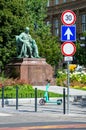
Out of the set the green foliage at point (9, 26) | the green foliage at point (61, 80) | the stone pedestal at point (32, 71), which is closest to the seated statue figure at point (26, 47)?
the stone pedestal at point (32, 71)

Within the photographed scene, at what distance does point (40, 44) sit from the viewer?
59281mm

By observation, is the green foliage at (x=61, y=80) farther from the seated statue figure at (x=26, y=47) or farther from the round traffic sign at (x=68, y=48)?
the round traffic sign at (x=68, y=48)

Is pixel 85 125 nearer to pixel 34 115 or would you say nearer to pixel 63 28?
pixel 34 115

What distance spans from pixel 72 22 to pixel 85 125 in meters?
5.89

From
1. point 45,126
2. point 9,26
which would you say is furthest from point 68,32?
point 9,26

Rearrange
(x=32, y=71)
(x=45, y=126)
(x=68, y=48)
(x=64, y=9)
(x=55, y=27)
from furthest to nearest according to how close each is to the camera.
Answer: (x=55, y=27)
(x=64, y=9)
(x=32, y=71)
(x=68, y=48)
(x=45, y=126)

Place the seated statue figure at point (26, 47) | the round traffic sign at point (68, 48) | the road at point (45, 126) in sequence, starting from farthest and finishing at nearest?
1. the seated statue figure at point (26, 47)
2. the round traffic sign at point (68, 48)
3. the road at point (45, 126)

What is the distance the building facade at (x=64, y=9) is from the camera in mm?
102125

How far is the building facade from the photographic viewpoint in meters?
102

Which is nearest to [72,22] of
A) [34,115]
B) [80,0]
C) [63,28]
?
[63,28]

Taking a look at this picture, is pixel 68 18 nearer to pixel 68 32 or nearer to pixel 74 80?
pixel 68 32

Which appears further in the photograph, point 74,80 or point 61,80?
point 74,80

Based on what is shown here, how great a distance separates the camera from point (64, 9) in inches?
4131

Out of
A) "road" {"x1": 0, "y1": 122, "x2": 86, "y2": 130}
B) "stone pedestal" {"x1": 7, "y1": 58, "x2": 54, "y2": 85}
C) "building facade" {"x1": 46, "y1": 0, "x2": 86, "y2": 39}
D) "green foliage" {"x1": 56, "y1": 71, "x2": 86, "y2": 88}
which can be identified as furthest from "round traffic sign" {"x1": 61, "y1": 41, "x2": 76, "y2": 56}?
"building facade" {"x1": 46, "y1": 0, "x2": 86, "y2": 39}
